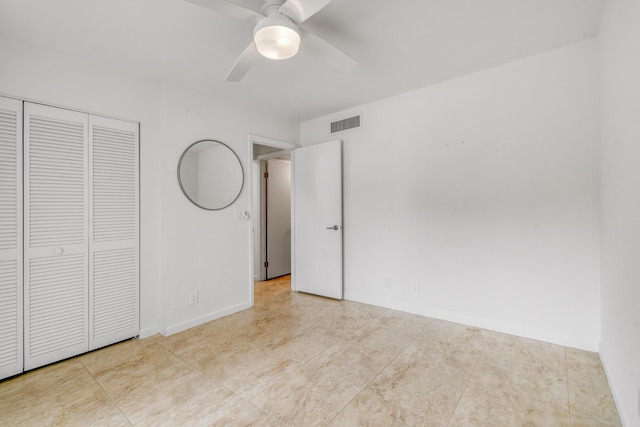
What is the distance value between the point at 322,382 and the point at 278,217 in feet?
10.5

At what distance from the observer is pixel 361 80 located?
2.72 metres

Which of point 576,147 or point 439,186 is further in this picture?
point 439,186

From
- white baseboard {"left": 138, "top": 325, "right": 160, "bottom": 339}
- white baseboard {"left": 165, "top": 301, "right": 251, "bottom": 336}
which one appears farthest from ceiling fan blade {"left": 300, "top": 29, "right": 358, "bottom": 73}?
white baseboard {"left": 138, "top": 325, "right": 160, "bottom": 339}

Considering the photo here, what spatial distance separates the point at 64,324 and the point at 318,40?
277 centimetres

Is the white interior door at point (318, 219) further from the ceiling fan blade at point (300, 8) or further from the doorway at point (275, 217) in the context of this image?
the ceiling fan blade at point (300, 8)

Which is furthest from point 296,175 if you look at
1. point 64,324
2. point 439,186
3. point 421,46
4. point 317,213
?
point 64,324

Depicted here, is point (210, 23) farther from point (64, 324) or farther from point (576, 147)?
point (576, 147)

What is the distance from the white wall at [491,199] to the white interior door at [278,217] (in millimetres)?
1767

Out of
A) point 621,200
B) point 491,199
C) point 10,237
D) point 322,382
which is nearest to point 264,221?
point 10,237

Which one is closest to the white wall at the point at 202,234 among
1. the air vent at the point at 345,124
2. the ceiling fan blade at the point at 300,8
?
the air vent at the point at 345,124

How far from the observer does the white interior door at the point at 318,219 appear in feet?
11.6

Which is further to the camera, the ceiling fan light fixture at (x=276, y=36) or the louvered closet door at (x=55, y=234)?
the louvered closet door at (x=55, y=234)

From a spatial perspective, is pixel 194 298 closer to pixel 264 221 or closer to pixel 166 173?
pixel 166 173

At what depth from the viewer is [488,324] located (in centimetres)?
260
